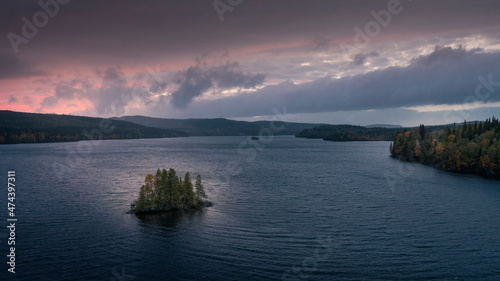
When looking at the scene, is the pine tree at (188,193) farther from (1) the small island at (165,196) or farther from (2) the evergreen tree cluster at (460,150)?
(2) the evergreen tree cluster at (460,150)

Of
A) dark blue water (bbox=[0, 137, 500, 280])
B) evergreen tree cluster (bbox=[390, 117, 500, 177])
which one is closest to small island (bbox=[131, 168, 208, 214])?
dark blue water (bbox=[0, 137, 500, 280])

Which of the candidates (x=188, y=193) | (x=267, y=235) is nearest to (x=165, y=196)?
(x=188, y=193)

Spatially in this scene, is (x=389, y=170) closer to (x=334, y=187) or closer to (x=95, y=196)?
(x=334, y=187)

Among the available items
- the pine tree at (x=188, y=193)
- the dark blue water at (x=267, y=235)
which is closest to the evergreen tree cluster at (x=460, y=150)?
the dark blue water at (x=267, y=235)

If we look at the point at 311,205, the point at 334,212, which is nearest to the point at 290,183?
the point at 311,205

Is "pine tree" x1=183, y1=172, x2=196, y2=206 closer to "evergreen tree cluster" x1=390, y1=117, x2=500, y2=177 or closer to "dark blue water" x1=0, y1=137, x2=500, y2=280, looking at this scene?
"dark blue water" x1=0, y1=137, x2=500, y2=280
